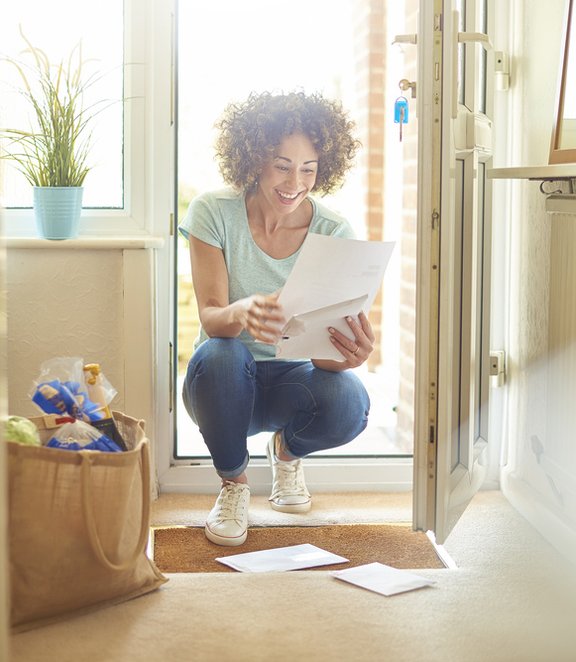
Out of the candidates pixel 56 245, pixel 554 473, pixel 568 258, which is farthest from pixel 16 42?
pixel 554 473

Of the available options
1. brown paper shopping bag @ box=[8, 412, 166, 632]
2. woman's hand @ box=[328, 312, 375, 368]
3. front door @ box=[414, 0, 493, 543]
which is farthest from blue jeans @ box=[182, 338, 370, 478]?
brown paper shopping bag @ box=[8, 412, 166, 632]

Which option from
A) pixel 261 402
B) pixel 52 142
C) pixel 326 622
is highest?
pixel 52 142

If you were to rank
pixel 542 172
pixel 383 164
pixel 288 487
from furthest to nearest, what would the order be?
1. pixel 383 164
2. pixel 288 487
3. pixel 542 172

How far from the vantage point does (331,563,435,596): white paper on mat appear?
6.15 feet

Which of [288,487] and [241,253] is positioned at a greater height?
[241,253]

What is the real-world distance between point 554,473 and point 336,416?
0.50 meters

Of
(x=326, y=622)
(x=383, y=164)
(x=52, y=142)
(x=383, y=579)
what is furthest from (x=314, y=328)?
(x=383, y=164)

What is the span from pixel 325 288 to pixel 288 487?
2.02ft

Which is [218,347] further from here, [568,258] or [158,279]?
[568,258]

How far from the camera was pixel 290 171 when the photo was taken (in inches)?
91.2

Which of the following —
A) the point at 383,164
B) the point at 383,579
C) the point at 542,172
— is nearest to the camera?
the point at 383,579

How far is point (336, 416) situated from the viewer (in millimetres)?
2344

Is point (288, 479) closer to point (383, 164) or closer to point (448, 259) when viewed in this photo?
point (448, 259)

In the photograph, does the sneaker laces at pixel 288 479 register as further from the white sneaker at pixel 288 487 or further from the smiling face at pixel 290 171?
the smiling face at pixel 290 171
